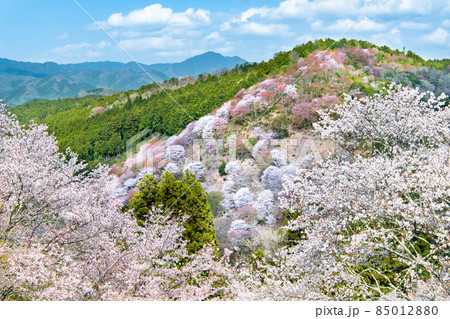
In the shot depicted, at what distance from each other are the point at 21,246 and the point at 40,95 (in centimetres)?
1596

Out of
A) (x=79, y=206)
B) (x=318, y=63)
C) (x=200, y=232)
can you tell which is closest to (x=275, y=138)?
(x=318, y=63)

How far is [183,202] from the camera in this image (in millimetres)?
14258

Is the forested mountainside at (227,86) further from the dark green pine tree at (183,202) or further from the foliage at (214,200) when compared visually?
the foliage at (214,200)

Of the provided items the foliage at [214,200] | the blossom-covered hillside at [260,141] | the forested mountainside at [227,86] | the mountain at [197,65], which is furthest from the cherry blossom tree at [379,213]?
the foliage at [214,200]

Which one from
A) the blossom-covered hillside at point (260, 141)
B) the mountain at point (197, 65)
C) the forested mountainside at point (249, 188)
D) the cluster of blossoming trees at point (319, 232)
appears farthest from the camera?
the blossom-covered hillside at point (260, 141)

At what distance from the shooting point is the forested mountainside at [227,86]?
16219 mm

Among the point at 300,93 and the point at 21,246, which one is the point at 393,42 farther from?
the point at 21,246

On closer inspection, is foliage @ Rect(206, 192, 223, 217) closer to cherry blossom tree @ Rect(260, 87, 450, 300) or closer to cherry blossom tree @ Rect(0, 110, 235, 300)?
cherry blossom tree @ Rect(260, 87, 450, 300)

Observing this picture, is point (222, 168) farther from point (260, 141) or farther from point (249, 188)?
point (260, 141)

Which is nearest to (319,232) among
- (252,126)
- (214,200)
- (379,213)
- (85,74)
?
(379,213)

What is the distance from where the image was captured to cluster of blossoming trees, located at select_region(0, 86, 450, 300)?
5609mm

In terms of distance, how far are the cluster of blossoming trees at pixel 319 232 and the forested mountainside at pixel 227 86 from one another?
711 cm

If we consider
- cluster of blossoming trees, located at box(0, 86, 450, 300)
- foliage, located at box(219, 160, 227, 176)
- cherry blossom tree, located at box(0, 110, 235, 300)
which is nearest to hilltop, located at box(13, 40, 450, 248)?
foliage, located at box(219, 160, 227, 176)

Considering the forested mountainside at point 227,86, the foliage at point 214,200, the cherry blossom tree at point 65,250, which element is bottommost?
the foliage at point 214,200
